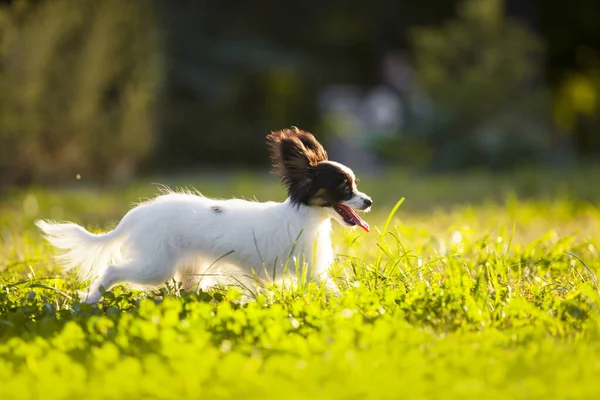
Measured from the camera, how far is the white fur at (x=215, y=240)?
458cm

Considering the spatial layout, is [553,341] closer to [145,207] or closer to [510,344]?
[510,344]

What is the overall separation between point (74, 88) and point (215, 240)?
905 cm

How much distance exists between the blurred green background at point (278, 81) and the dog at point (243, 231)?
5550mm

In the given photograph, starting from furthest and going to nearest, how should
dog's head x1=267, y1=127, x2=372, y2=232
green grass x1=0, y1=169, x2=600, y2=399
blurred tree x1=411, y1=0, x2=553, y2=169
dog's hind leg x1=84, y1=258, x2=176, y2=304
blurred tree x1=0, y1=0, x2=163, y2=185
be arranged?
blurred tree x1=411, y1=0, x2=553, y2=169
blurred tree x1=0, y1=0, x2=163, y2=185
dog's head x1=267, y1=127, x2=372, y2=232
dog's hind leg x1=84, y1=258, x2=176, y2=304
green grass x1=0, y1=169, x2=600, y2=399

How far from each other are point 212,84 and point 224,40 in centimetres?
183

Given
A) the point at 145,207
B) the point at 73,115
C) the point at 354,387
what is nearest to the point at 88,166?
the point at 73,115

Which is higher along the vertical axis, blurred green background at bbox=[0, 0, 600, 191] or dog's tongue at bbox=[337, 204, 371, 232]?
dog's tongue at bbox=[337, 204, 371, 232]

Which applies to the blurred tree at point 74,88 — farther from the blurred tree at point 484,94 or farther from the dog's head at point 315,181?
the dog's head at point 315,181

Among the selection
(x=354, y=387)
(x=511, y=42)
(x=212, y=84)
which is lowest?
(x=212, y=84)

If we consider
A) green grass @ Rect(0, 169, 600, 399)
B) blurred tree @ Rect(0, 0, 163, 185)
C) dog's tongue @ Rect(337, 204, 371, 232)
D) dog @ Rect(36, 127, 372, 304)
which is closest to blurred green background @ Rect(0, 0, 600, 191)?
blurred tree @ Rect(0, 0, 163, 185)

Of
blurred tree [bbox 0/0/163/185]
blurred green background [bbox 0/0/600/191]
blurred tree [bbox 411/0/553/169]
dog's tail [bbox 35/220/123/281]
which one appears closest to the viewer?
dog's tail [bbox 35/220/123/281]

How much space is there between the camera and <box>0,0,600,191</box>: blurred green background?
1276 cm

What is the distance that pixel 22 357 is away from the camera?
3.48 m

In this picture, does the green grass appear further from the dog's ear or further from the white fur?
the dog's ear
